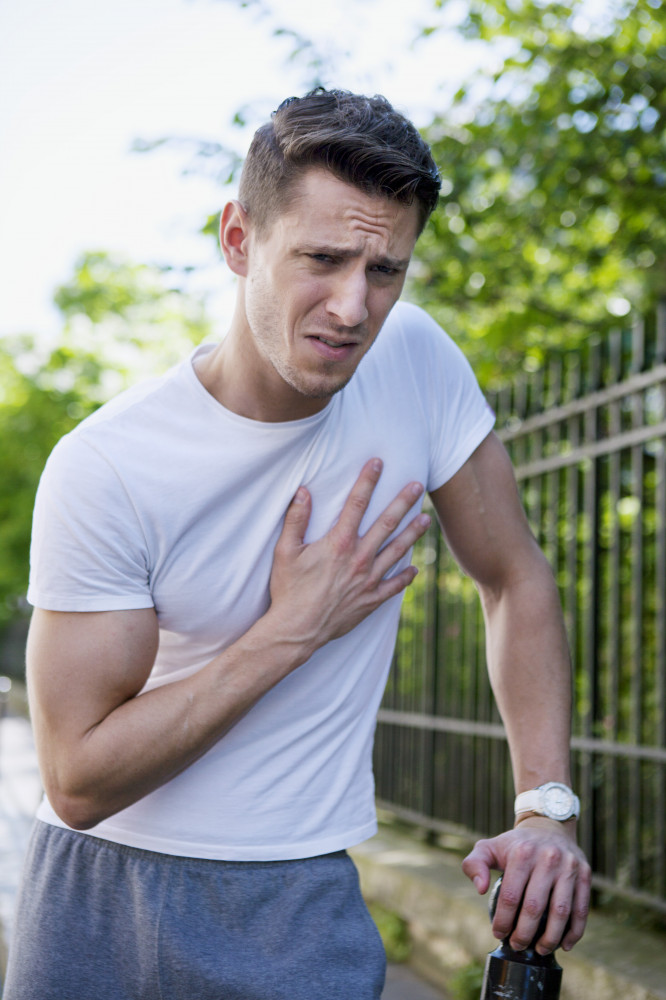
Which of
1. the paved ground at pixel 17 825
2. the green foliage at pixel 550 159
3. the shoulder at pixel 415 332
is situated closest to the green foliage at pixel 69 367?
the paved ground at pixel 17 825

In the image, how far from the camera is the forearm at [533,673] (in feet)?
6.31

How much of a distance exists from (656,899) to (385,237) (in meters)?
Result: 2.94

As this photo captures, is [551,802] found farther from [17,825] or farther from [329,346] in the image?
[17,825]

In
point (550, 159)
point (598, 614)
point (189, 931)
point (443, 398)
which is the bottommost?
point (189, 931)

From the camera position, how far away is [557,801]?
Answer: 6.05ft

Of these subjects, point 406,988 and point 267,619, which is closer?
point 267,619

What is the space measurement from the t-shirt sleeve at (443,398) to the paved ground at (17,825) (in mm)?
2356

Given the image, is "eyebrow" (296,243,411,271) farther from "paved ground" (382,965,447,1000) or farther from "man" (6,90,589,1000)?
"paved ground" (382,965,447,1000)

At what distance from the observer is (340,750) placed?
79.3 inches

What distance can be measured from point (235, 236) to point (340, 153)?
316 millimetres

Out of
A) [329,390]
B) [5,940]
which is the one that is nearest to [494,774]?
[5,940]

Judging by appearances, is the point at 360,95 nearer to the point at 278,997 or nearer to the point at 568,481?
the point at 278,997

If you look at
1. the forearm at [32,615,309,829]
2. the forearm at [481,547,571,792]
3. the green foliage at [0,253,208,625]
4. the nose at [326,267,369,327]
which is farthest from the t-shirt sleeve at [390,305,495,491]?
the green foliage at [0,253,208,625]

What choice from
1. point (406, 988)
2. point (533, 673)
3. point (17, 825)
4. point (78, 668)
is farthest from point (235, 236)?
point (17, 825)
